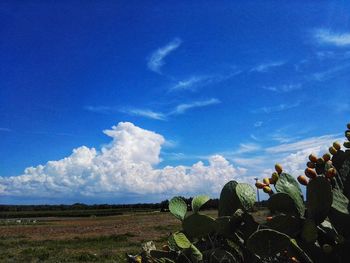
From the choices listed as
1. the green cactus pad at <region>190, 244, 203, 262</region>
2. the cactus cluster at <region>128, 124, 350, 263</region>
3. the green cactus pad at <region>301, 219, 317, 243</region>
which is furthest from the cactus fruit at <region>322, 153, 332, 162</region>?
the green cactus pad at <region>190, 244, 203, 262</region>

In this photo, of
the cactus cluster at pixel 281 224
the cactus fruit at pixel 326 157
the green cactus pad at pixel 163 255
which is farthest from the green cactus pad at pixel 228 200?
the cactus fruit at pixel 326 157

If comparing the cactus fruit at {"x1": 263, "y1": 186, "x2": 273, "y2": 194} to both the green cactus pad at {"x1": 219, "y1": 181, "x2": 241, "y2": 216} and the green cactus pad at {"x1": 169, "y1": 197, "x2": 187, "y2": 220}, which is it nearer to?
the green cactus pad at {"x1": 219, "y1": 181, "x2": 241, "y2": 216}

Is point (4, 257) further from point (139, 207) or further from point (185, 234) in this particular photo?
point (139, 207)

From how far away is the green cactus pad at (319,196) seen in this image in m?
2.14

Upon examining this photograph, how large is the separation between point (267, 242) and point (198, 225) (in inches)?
21.3

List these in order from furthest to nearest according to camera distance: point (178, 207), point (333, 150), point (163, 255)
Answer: point (178, 207) < point (163, 255) < point (333, 150)

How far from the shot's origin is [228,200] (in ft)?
8.50

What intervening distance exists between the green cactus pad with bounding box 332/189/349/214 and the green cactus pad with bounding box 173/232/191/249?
74 centimetres

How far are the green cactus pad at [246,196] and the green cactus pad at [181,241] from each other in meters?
0.34

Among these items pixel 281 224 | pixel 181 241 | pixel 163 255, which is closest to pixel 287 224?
pixel 281 224

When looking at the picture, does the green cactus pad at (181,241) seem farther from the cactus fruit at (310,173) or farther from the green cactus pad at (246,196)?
the cactus fruit at (310,173)

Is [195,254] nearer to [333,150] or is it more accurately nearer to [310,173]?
[310,173]

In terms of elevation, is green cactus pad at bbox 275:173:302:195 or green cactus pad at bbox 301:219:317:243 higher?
green cactus pad at bbox 275:173:302:195

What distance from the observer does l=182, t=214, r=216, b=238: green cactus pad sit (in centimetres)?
254
